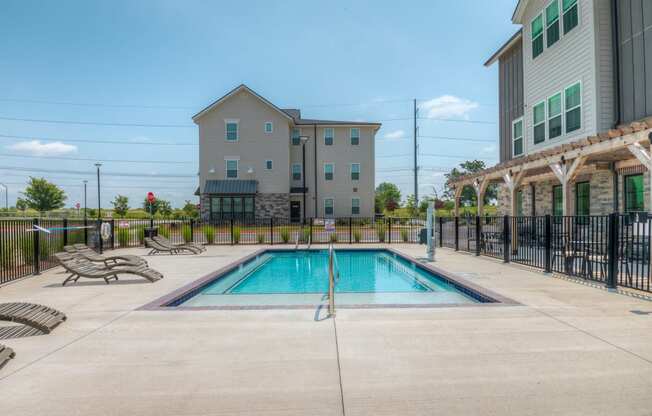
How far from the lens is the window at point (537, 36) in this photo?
→ 1520cm

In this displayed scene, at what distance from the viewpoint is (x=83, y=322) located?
5.47 metres

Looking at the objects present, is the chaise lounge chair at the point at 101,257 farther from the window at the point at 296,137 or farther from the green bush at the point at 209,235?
the window at the point at 296,137

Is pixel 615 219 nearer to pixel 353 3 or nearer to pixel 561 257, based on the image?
pixel 561 257

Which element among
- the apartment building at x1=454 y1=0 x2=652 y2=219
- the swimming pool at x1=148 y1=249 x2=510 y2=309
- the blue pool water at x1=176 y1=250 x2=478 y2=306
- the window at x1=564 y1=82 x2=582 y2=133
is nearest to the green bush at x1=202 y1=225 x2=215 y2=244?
the blue pool water at x1=176 y1=250 x2=478 y2=306

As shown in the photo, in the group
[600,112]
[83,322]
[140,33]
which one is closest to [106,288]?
[83,322]

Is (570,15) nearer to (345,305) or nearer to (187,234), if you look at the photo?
(345,305)

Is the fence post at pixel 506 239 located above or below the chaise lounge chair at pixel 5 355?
above

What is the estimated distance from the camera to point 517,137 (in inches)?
700

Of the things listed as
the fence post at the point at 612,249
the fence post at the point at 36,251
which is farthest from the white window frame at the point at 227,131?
the fence post at the point at 612,249

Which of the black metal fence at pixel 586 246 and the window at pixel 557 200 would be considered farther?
the window at pixel 557 200

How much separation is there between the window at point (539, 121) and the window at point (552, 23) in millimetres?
2232

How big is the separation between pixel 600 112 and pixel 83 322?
46.9 feet

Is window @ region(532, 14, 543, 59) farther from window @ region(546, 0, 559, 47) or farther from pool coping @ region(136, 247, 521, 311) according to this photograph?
pool coping @ region(136, 247, 521, 311)

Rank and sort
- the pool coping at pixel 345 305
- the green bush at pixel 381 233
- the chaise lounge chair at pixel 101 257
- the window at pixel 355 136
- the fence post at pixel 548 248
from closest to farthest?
the pool coping at pixel 345 305 → the fence post at pixel 548 248 → the chaise lounge chair at pixel 101 257 → the green bush at pixel 381 233 → the window at pixel 355 136
